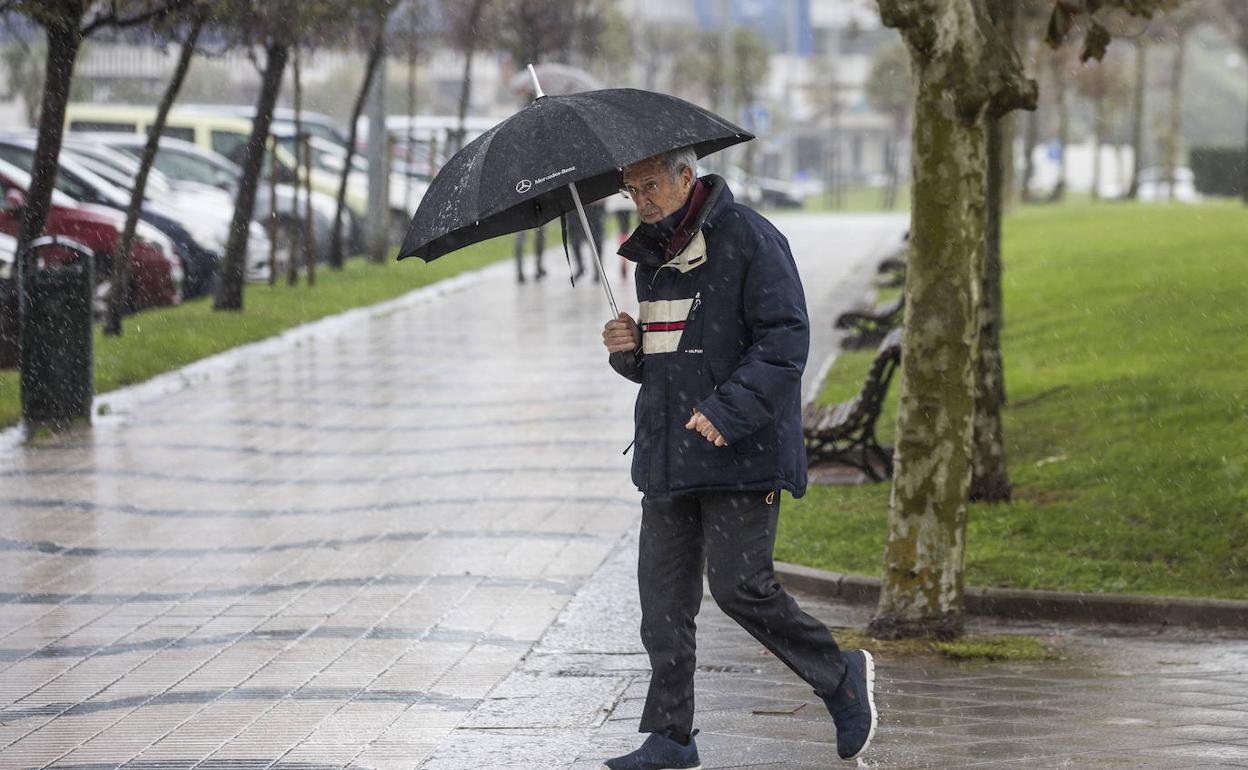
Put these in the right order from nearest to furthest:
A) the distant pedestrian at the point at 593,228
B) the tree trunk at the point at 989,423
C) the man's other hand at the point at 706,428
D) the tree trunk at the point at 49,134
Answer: the man's other hand at the point at 706,428 < the tree trunk at the point at 989,423 < the tree trunk at the point at 49,134 < the distant pedestrian at the point at 593,228

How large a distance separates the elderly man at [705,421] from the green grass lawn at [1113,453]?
300cm

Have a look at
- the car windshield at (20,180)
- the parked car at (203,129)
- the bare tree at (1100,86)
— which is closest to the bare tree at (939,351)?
the car windshield at (20,180)

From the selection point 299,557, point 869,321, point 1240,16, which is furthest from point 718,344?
point 1240,16

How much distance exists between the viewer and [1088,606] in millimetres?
7508

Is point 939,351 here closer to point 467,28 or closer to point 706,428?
point 706,428

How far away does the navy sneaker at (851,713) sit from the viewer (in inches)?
205

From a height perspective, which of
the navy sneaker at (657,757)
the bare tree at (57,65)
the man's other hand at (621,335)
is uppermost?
the bare tree at (57,65)

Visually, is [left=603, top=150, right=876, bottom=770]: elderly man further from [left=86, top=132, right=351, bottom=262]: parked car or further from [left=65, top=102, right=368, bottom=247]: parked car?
[left=65, top=102, right=368, bottom=247]: parked car

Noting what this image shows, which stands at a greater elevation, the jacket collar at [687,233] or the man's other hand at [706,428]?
the jacket collar at [687,233]

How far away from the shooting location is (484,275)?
25906mm

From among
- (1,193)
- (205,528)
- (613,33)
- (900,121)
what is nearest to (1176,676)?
(205,528)

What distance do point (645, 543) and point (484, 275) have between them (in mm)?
20902

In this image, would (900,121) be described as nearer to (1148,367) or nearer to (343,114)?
(343,114)

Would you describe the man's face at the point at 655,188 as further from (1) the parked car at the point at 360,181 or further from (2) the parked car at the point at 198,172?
(1) the parked car at the point at 360,181
